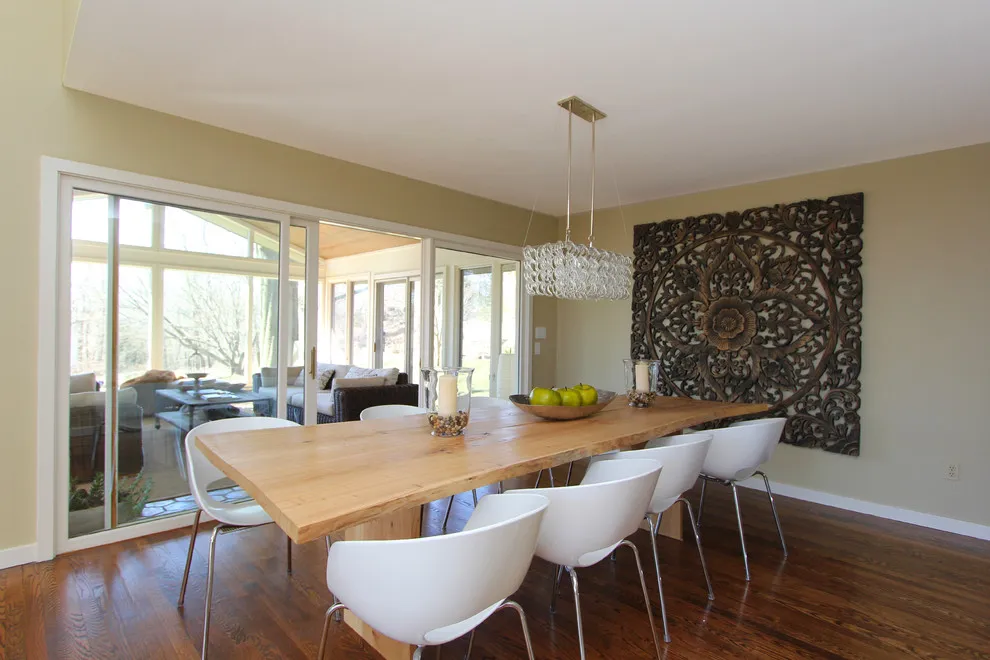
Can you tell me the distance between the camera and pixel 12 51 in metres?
2.51

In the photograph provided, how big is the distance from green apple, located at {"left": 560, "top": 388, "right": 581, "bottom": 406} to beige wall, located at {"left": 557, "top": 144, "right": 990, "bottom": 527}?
2424 mm

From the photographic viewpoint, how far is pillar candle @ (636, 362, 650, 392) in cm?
→ 303

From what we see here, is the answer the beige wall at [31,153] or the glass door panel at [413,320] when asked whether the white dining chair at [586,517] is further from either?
the glass door panel at [413,320]

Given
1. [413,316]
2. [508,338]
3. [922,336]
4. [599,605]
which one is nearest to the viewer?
[599,605]

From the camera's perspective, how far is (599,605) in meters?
2.27

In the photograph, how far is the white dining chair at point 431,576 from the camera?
3.68ft

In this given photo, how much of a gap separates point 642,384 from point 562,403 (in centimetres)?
78

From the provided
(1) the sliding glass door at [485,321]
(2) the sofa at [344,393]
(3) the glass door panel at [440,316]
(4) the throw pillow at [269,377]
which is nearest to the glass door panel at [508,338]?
(1) the sliding glass door at [485,321]

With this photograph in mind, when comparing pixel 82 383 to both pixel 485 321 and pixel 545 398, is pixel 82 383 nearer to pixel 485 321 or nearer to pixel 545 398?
pixel 545 398

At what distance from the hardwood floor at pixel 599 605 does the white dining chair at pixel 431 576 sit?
853 mm

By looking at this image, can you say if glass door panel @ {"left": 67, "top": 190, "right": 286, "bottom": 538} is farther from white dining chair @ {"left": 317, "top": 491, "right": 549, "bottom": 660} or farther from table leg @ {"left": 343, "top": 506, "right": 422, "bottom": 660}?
white dining chair @ {"left": 317, "top": 491, "right": 549, "bottom": 660}

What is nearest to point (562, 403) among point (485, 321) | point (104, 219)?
point (104, 219)

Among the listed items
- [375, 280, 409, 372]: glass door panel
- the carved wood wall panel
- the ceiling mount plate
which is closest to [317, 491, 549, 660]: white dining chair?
the ceiling mount plate

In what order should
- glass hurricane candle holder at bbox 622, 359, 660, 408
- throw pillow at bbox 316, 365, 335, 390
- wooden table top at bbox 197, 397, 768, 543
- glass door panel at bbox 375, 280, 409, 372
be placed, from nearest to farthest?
wooden table top at bbox 197, 397, 768, 543 < glass hurricane candle holder at bbox 622, 359, 660, 408 < throw pillow at bbox 316, 365, 335, 390 < glass door panel at bbox 375, 280, 409, 372
